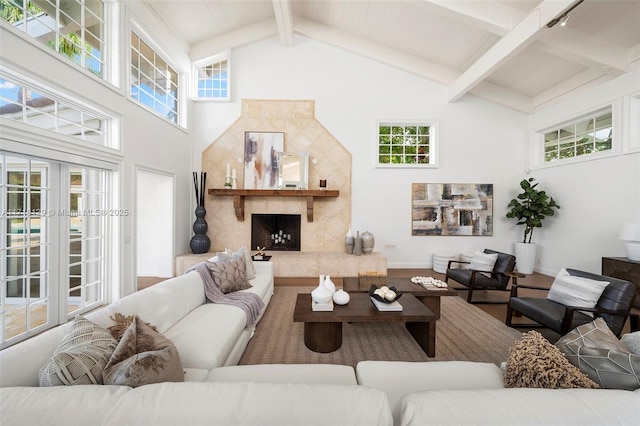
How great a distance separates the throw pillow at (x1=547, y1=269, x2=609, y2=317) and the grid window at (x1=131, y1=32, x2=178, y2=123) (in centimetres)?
578

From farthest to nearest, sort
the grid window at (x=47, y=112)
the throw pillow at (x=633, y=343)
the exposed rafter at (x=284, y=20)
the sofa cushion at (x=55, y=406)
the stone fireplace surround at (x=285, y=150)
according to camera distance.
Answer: the stone fireplace surround at (x=285, y=150) < the exposed rafter at (x=284, y=20) < the grid window at (x=47, y=112) < the throw pillow at (x=633, y=343) < the sofa cushion at (x=55, y=406)

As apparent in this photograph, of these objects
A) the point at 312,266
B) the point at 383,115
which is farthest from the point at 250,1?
the point at 312,266

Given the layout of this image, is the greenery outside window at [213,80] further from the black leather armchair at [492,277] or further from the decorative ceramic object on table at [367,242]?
the black leather armchair at [492,277]

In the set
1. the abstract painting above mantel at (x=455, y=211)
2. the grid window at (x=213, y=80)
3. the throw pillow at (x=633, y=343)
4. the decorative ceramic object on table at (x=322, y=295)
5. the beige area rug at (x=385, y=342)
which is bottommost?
the beige area rug at (x=385, y=342)

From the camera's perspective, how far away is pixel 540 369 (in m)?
1.15

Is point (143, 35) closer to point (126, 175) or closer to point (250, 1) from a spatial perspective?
point (250, 1)

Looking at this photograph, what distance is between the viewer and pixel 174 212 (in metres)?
4.70

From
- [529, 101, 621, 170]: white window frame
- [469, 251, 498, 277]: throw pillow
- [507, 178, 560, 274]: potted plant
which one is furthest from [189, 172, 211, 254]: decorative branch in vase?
[529, 101, 621, 170]: white window frame

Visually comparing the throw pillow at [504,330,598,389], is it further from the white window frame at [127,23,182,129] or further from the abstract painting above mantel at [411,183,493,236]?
the white window frame at [127,23,182,129]

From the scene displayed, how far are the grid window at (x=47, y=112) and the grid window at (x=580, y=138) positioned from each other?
24.5ft

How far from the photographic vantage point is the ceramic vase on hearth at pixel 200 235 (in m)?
4.96

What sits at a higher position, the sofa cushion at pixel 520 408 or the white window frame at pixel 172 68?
the white window frame at pixel 172 68

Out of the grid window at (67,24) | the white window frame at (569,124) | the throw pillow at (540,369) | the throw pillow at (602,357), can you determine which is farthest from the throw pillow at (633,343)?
the grid window at (67,24)

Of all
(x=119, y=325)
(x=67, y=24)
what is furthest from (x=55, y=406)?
(x=67, y=24)
